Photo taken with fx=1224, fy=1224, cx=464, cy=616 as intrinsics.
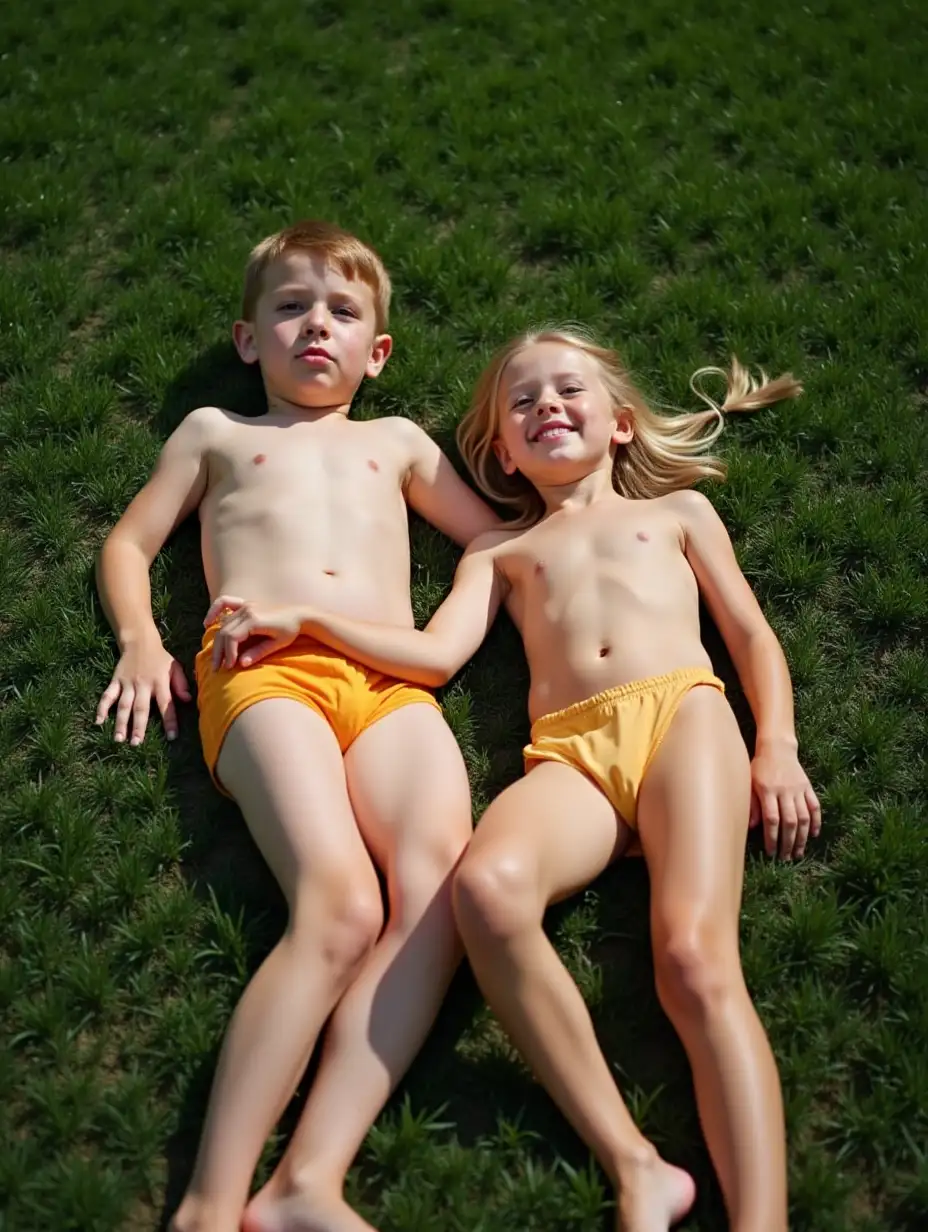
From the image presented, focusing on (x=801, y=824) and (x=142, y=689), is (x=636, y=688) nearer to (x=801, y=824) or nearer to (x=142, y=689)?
(x=801, y=824)

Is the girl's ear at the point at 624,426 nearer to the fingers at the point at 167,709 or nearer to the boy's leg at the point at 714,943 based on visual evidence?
the boy's leg at the point at 714,943

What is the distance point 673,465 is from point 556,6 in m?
3.43

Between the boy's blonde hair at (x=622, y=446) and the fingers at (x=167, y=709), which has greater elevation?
the boy's blonde hair at (x=622, y=446)

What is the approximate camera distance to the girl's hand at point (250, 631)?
12.1 ft

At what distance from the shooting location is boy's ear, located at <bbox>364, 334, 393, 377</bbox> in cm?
473

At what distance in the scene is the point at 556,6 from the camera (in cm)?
657

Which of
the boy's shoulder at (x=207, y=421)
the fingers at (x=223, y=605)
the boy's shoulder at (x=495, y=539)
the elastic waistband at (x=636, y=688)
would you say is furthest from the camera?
the boy's shoulder at (x=207, y=421)

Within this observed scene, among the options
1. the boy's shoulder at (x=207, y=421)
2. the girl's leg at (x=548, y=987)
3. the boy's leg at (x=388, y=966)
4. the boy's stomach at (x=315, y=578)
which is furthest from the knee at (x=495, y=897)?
the boy's shoulder at (x=207, y=421)

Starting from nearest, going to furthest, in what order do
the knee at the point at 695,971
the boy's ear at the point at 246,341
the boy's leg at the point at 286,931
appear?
the boy's leg at the point at 286,931, the knee at the point at 695,971, the boy's ear at the point at 246,341

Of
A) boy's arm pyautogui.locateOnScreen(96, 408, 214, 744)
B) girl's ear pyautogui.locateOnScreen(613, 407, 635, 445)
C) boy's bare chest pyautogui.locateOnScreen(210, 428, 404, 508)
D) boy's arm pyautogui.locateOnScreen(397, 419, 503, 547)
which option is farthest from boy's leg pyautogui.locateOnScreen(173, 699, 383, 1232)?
girl's ear pyautogui.locateOnScreen(613, 407, 635, 445)

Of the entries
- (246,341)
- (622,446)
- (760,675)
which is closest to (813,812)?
(760,675)

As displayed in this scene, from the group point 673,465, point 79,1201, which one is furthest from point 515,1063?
point 673,465

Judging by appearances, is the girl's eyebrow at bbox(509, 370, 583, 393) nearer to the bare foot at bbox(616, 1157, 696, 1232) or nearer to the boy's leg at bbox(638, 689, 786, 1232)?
the boy's leg at bbox(638, 689, 786, 1232)

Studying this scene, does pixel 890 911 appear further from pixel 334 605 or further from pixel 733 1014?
pixel 334 605
